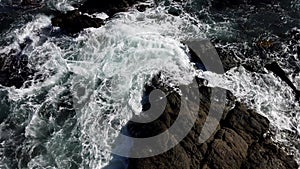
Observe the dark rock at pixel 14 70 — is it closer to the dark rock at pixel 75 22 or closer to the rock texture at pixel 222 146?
the dark rock at pixel 75 22

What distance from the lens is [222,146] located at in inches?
576

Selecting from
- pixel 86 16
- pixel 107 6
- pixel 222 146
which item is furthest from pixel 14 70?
pixel 222 146

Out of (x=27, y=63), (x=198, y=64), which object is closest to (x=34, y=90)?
(x=27, y=63)

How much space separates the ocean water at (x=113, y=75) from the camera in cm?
1619

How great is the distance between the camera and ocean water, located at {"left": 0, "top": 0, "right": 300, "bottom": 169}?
16188 mm

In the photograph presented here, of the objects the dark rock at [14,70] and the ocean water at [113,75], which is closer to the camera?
the ocean water at [113,75]

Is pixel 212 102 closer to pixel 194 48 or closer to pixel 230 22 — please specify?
pixel 194 48

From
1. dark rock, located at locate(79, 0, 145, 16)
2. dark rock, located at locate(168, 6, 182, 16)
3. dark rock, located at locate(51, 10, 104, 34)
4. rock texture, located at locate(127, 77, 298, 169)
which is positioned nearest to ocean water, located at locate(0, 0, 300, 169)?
dark rock, located at locate(168, 6, 182, 16)

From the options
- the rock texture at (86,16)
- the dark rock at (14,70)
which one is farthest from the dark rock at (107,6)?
the dark rock at (14,70)

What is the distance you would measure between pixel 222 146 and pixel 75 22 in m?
10.6

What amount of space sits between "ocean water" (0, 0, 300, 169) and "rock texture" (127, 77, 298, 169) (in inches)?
32.8

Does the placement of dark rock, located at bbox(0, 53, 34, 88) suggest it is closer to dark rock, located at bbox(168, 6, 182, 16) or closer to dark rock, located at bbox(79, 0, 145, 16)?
dark rock, located at bbox(79, 0, 145, 16)

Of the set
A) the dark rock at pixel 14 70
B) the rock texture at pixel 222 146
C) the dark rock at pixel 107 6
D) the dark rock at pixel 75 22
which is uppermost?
the dark rock at pixel 107 6

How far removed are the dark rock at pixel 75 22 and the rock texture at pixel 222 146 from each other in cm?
697
